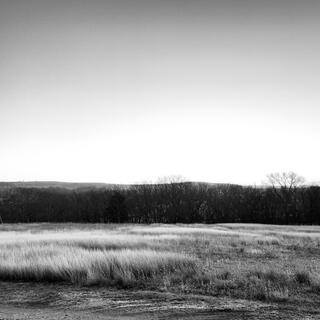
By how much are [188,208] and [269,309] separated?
9071 centimetres

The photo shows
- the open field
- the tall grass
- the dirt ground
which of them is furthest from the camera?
the tall grass

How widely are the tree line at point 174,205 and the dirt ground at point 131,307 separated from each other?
7212 cm

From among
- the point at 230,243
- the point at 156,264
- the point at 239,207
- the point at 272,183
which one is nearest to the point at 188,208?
the point at 239,207

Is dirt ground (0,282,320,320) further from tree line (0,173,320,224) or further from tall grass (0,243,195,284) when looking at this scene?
tree line (0,173,320,224)

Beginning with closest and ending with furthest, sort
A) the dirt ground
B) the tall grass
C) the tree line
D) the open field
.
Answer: the dirt ground < the open field < the tall grass < the tree line

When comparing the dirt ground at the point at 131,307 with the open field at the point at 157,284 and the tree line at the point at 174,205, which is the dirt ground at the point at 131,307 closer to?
the open field at the point at 157,284

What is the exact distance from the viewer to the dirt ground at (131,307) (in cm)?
650

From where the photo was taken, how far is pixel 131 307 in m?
7.08

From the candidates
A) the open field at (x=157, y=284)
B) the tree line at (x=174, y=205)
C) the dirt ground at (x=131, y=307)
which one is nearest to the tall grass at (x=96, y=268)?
the open field at (x=157, y=284)

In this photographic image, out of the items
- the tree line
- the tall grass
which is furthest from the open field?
the tree line

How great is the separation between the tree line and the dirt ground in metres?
72.1

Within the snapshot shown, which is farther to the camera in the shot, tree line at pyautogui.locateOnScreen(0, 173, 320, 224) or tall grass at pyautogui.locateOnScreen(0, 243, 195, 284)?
tree line at pyautogui.locateOnScreen(0, 173, 320, 224)

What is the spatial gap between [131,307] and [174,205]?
92.5 meters

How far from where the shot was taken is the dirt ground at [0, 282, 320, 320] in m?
6.50
